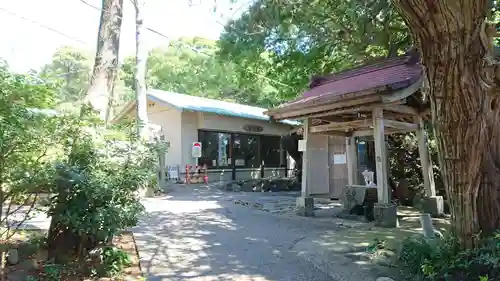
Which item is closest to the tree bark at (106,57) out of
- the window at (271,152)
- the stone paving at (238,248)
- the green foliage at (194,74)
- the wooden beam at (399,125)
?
the stone paving at (238,248)

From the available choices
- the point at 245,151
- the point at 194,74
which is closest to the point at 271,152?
the point at 245,151

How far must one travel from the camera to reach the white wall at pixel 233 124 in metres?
16.8

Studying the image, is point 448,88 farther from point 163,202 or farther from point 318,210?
point 163,202

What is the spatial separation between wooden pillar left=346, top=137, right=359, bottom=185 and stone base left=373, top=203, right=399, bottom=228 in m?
2.44

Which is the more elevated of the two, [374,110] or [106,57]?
[106,57]

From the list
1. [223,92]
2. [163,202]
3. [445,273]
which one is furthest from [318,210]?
[223,92]

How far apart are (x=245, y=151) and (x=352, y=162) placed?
922cm

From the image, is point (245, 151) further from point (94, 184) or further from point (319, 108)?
point (94, 184)

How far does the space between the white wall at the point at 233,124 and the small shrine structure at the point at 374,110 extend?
24.0ft

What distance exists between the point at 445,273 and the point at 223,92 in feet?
85.6

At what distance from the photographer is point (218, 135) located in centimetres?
1767

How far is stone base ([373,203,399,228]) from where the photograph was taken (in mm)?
7398

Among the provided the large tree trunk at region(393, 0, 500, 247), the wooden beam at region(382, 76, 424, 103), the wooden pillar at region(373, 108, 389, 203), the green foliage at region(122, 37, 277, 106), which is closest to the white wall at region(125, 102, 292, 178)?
the green foliage at region(122, 37, 277, 106)

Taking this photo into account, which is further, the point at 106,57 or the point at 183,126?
the point at 183,126
